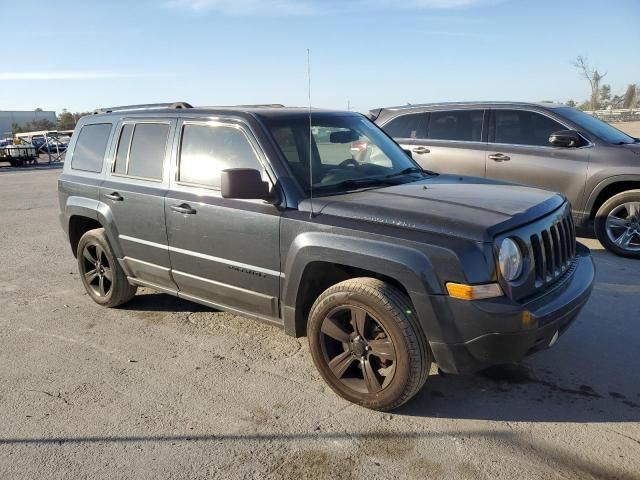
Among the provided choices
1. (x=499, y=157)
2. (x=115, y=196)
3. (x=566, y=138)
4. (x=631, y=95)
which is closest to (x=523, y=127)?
(x=499, y=157)

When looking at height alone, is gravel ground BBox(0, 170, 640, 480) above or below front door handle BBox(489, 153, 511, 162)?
below

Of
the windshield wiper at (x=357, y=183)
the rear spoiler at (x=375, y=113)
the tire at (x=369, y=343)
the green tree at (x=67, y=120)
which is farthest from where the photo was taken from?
the green tree at (x=67, y=120)

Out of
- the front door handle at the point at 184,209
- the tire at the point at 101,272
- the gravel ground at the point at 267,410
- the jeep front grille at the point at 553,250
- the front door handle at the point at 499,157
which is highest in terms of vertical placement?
the front door handle at the point at 499,157

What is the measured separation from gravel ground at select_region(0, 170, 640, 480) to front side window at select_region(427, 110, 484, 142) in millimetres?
3349

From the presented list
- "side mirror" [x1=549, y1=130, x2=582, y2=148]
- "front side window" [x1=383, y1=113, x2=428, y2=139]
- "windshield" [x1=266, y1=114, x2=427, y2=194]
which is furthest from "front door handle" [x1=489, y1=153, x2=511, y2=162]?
"windshield" [x1=266, y1=114, x2=427, y2=194]

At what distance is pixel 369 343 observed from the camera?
10.8 feet

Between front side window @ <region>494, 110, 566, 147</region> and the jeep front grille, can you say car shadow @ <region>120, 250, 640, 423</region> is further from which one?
front side window @ <region>494, 110, 566, 147</region>

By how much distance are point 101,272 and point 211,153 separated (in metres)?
2.00

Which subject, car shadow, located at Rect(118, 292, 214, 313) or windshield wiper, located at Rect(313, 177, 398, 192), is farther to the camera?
car shadow, located at Rect(118, 292, 214, 313)

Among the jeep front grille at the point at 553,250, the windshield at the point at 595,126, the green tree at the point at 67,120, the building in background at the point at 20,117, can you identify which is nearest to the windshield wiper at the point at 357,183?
the jeep front grille at the point at 553,250

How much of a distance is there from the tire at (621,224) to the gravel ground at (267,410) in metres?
1.86

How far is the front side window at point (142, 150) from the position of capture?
4.50 metres

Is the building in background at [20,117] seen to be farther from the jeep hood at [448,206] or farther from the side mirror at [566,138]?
the jeep hood at [448,206]

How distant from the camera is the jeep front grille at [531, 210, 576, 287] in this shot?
3.19 metres
